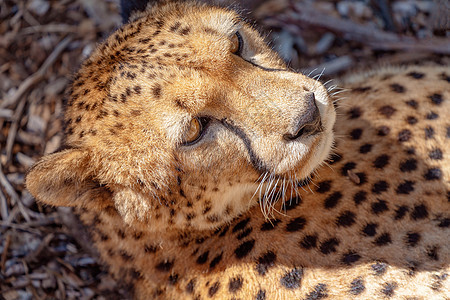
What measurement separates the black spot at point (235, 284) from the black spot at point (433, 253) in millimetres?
852

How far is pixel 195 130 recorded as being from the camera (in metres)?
1.92

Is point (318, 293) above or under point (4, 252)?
above

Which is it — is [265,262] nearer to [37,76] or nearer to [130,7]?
[130,7]

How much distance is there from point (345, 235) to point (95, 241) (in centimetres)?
122

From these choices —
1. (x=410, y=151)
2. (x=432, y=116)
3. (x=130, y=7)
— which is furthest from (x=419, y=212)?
(x=130, y=7)

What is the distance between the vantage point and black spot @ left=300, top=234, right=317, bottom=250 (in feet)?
7.09

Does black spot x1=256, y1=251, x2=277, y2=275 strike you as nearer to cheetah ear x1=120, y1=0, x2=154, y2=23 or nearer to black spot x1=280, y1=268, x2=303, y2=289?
black spot x1=280, y1=268, x2=303, y2=289

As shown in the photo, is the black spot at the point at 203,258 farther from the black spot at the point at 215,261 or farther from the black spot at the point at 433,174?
the black spot at the point at 433,174

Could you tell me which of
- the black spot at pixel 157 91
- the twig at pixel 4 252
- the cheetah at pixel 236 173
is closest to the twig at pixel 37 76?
the twig at pixel 4 252

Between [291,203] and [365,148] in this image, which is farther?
[365,148]

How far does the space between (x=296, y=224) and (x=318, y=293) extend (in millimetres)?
332

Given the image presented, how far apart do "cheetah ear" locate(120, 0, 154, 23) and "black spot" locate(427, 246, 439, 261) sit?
70.2 inches

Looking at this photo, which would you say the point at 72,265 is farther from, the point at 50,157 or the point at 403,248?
the point at 403,248

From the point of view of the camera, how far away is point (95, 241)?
7.81ft
